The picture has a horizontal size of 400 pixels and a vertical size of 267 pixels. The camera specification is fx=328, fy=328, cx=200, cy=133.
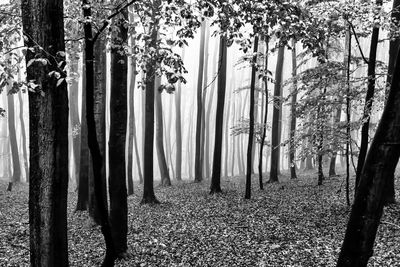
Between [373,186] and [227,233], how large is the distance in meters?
7.13

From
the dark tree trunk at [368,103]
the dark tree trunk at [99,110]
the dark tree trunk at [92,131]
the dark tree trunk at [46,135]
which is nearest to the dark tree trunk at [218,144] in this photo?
the dark tree trunk at [99,110]

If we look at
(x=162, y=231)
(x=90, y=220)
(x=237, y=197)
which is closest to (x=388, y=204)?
(x=237, y=197)

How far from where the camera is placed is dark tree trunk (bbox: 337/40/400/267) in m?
3.16

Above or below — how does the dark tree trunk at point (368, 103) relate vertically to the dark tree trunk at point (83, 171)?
above

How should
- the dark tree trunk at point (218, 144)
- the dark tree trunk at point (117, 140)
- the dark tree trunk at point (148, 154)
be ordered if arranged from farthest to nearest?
1. the dark tree trunk at point (218, 144)
2. the dark tree trunk at point (148, 154)
3. the dark tree trunk at point (117, 140)

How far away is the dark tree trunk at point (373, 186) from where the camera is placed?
10.4 ft

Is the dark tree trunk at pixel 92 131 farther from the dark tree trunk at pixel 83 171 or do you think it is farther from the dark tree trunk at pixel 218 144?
the dark tree trunk at pixel 218 144

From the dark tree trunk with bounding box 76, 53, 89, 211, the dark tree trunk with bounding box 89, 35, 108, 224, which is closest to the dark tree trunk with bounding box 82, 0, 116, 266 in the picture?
the dark tree trunk with bounding box 89, 35, 108, 224

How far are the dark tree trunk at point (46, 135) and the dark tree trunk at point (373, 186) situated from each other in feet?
12.1

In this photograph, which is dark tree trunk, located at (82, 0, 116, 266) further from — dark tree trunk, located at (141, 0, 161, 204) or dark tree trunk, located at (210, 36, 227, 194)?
dark tree trunk, located at (210, 36, 227, 194)

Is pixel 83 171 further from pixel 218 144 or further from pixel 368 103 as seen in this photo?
pixel 368 103

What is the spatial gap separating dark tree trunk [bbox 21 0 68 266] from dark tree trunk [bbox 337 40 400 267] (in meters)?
3.70

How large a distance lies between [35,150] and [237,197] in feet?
38.5

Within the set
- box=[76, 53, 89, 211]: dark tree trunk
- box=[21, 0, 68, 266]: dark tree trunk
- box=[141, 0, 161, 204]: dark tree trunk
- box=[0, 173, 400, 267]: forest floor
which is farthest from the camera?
box=[141, 0, 161, 204]: dark tree trunk
